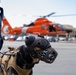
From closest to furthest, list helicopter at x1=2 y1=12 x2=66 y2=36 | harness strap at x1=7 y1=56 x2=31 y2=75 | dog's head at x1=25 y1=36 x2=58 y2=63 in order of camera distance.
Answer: dog's head at x1=25 y1=36 x2=58 y2=63 < harness strap at x1=7 y1=56 x2=31 y2=75 < helicopter at x1=2 y1=12 x2=66 y2=36

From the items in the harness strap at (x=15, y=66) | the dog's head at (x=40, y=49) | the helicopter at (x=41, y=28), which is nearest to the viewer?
the dog's head at (x=40, y=49)

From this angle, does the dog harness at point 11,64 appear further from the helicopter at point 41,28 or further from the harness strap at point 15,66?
the helicopter at point 41,28

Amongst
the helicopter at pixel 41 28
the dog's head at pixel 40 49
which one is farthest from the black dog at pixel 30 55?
the helicopter at pixel 41 28

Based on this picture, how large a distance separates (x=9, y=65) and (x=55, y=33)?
110 ft

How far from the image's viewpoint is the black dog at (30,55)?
2252mm

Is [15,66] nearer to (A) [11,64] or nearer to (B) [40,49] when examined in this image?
(A) [11,64]

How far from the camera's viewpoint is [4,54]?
8.39 ft

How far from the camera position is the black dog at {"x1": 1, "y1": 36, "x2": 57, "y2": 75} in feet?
7.39

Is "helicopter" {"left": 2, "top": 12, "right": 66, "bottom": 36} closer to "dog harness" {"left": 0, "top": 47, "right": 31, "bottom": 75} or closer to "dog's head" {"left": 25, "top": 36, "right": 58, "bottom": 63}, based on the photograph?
"dog harness" {"left": 0, "top": 47, "right": 31, "bottom": 75}

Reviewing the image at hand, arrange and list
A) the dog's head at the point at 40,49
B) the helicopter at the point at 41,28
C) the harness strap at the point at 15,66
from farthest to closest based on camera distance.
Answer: the helicopter at the point at 41,28, the harness strap at the point at 15,66, the dog's head at the point at 40,49

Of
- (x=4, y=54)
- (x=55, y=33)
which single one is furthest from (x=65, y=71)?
(x=55, y=33)

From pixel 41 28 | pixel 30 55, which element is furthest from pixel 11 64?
pixel 41 28

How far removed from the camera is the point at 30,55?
2291mm

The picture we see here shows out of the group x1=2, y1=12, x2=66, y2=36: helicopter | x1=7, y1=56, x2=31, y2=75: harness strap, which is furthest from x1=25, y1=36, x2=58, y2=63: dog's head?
x1=2, y1=12, x2=66, y2=36: helicopter
